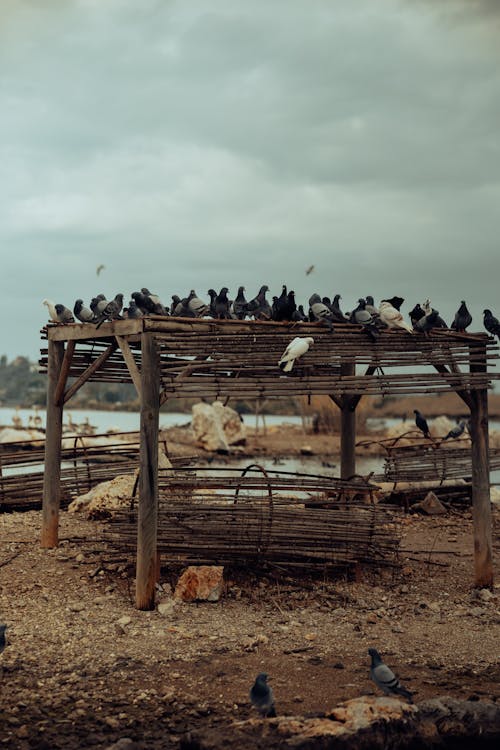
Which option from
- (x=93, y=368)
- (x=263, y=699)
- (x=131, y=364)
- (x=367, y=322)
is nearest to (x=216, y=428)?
(x=93, y=368)

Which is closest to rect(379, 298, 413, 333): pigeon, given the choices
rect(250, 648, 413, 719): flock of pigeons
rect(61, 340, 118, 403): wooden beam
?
rect(61, 340, 118, 403): wooden beam

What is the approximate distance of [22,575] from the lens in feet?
31.4

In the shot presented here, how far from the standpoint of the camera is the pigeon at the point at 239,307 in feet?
34.6

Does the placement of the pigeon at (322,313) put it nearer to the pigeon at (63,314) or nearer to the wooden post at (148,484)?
the wooden post at (148,484)

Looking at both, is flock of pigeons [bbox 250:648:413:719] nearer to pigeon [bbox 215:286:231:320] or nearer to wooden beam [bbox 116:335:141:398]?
wooden beam [bbox 116:335:141:398]

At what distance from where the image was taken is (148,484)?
849 centimetres

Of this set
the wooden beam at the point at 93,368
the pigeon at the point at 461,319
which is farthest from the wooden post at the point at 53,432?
the pigeon at the point at 461,319

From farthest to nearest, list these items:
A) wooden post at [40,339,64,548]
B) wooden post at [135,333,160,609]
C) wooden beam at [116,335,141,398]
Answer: wooden post at [40,339,64,548] < wooden beam at [116,335,141,398] < wooden post at [135,333,160,609]

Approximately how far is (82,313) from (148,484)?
3.30 metres

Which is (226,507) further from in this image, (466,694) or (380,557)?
(466,694)

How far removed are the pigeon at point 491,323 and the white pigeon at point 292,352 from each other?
13.1 feet

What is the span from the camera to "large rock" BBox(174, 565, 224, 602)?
28.6ft

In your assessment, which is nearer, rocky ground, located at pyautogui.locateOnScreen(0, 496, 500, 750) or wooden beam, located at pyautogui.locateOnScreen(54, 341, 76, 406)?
rocky ground, located at pyautogui.locateOnScreen(0, 496, 500, 750)

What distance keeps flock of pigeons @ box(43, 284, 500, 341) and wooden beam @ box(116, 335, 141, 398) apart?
415 mm
